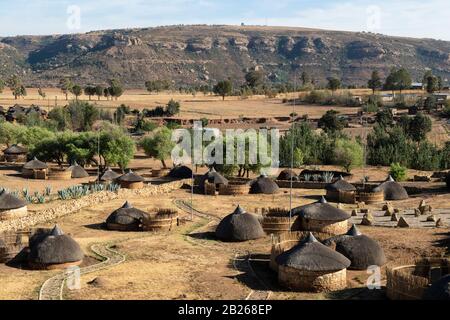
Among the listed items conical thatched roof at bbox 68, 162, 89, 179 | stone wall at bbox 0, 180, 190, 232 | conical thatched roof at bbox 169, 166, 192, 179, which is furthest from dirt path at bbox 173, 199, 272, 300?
conical thatched roof at bbox 68, 162, 89, 179

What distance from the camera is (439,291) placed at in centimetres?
1736

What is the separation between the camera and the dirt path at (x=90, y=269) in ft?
65.8

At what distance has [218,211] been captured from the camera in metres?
35.3

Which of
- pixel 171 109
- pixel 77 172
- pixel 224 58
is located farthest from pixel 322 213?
pixel 224 58

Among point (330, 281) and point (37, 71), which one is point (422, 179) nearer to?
point (330, 281)

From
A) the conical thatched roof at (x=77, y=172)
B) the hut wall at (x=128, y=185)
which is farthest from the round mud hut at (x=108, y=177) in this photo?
the conical thatched roof at (x=77, y=172)

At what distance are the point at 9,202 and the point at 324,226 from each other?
52.3 feet

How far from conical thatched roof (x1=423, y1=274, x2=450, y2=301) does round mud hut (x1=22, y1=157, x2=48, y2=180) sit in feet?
116

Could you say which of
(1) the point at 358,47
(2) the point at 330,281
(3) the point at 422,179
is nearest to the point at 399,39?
(1) the point at 358,47

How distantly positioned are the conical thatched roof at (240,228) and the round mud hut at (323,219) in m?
2.31

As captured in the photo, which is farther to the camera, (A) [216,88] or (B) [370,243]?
(A) [216,88]

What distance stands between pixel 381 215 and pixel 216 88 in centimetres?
8440

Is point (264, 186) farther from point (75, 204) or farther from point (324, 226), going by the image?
point (75, 204)
